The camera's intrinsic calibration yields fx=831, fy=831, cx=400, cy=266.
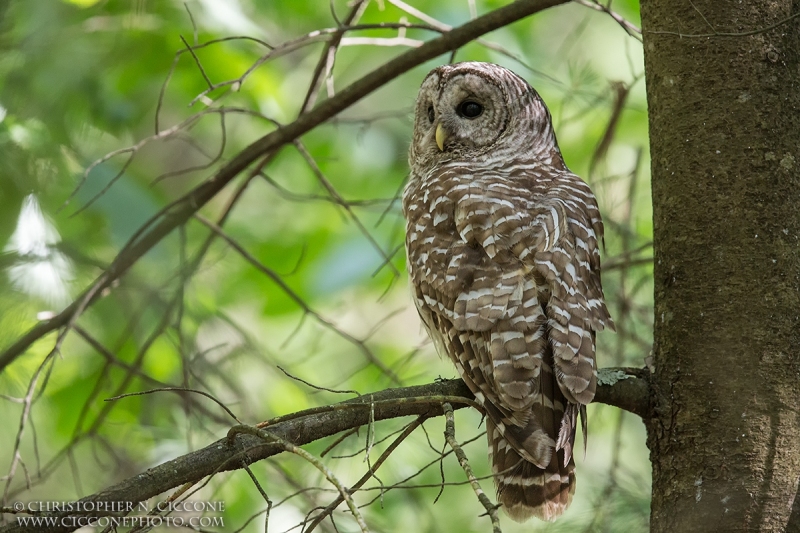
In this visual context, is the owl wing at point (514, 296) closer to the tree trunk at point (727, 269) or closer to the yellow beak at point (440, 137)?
the tree trunk at point (727, 269)

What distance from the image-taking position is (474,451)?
5234 millimetres

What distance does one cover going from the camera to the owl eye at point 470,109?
13.1 feet

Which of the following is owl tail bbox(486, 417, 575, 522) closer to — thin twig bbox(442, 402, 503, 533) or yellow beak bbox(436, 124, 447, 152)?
thin twig bbox(442, 402, 503, 533)

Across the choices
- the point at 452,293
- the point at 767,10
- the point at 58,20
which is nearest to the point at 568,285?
the point at 452,293

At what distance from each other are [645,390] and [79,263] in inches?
79.0

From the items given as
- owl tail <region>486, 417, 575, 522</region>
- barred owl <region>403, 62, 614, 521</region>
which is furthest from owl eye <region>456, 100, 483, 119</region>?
owl tail <region>486, 417, 575, 522</region>

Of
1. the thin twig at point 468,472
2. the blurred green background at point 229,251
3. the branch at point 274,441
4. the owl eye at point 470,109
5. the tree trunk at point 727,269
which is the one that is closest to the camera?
the thin twig at point 468,472

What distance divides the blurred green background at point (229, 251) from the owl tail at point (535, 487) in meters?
0.68

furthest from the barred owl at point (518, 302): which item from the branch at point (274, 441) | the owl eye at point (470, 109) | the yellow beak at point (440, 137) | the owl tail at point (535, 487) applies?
the owl eye at point (470, 109)

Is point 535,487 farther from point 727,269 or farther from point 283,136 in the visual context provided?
point 283,136

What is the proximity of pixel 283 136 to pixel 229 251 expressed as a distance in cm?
190

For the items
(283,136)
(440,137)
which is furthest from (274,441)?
(440,137)

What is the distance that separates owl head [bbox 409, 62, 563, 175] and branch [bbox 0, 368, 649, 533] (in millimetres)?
1739

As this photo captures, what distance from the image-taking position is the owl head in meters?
3.85
